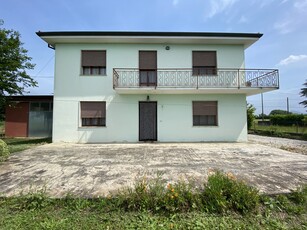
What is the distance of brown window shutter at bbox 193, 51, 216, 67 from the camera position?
10.2m

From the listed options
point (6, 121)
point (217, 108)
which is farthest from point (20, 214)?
point (6, 121)

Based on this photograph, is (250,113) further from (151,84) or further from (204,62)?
(151,84)

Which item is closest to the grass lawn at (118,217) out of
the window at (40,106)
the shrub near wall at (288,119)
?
the window at (40,106)

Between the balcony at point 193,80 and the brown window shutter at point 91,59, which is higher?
the brown window shutter at point 91,59

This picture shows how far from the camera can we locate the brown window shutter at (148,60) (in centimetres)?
1012

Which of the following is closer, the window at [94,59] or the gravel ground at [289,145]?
the gravel ground at [289,145]

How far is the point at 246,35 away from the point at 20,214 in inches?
473

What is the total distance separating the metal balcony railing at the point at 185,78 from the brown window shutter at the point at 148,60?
0.26 m

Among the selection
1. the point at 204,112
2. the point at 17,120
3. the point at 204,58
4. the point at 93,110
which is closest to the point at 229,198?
the point at 204,112

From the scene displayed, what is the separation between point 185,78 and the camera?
9.92 metres

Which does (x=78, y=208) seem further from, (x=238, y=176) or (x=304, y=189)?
(x=304, y=189)

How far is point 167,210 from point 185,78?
8.28 m

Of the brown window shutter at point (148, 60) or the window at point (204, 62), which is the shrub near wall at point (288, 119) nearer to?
the window at point (204, 62)

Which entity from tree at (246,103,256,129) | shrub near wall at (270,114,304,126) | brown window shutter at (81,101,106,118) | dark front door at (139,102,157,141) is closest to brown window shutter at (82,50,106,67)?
brown window shutter at (81,101,106,118)
